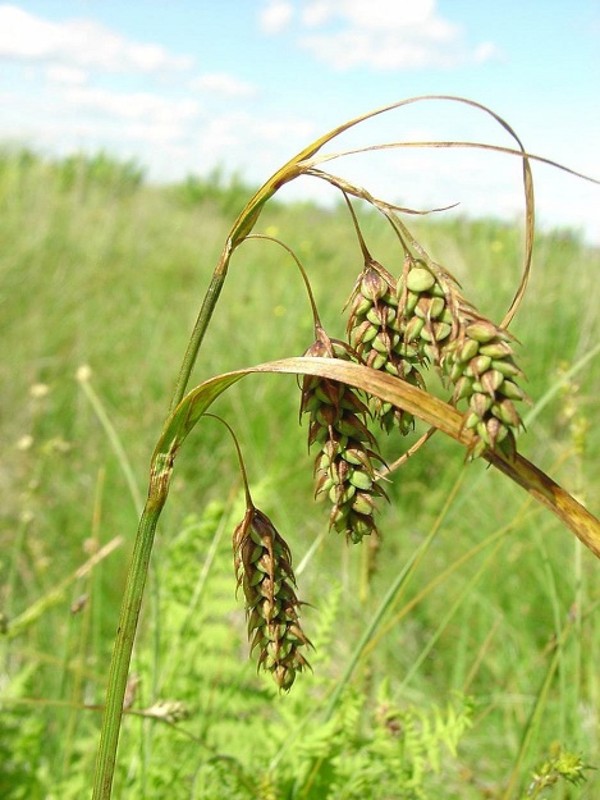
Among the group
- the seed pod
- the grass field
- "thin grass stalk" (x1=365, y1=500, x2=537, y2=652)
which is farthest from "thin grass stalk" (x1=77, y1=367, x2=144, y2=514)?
the seed pod

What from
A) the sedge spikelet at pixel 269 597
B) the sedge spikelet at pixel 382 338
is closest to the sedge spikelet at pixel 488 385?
the sedge spikelet at pixel 382 338

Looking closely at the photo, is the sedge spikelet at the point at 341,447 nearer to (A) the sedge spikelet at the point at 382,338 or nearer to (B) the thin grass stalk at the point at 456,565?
(A) the sedge spikelet at the point at 382,338

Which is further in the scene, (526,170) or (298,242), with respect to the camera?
(298,242)

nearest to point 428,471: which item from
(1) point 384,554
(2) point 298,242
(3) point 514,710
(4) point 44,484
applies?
(1) point 384,554

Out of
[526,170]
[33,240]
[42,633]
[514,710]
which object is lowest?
[42,633]

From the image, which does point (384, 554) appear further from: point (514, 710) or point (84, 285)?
point (84, 285)

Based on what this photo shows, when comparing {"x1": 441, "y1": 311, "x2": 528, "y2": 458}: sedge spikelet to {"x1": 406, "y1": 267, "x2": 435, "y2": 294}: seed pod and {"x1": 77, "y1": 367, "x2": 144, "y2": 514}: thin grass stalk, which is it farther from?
{"x1": 77, "y1": 367, "x2": 144, "y2": 514}: thin grass stalk
